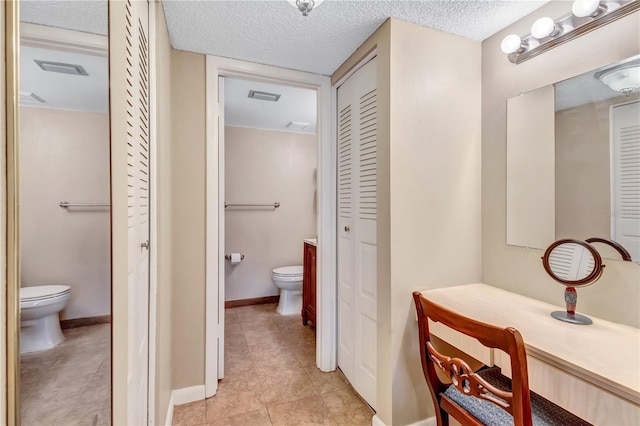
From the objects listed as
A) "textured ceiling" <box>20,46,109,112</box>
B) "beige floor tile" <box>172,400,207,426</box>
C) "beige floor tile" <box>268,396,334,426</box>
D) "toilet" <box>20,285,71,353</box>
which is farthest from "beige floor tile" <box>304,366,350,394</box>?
"textured ceiling" <box>20,46,109,112</box>

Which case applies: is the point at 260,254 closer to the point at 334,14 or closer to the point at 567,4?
the point at 334,14

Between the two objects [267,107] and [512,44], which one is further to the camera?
[267,107]

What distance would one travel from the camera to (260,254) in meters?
3.73

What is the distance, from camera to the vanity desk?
0.81 meters

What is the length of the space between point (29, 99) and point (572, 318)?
68.1 inches

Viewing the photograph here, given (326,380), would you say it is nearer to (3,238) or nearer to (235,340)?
(235,340)

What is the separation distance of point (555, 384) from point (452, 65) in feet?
5.17

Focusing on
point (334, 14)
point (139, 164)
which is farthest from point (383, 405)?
point (334, 14)

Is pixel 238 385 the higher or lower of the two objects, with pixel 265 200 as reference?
lower

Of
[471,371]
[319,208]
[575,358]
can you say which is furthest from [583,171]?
[319,208]

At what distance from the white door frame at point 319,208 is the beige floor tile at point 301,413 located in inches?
14.6

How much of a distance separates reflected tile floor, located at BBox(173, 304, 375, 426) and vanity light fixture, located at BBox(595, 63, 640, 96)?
1.99 meters

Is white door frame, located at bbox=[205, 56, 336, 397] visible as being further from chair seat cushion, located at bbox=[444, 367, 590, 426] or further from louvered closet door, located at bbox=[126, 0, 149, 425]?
chair seat cushion, located at bbox=[444, 367, 590, 426]

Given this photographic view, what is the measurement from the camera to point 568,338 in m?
1.05
